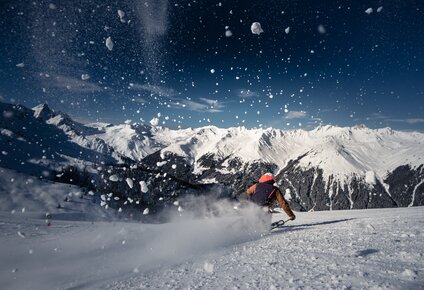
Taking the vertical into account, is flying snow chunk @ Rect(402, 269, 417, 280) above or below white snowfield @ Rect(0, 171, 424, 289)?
above

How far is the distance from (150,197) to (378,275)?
17019 centimetres

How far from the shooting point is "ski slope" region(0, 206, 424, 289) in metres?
4.71

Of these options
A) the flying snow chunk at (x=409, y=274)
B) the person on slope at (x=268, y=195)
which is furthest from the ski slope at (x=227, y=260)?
the person on slope at (x=268, y=195)

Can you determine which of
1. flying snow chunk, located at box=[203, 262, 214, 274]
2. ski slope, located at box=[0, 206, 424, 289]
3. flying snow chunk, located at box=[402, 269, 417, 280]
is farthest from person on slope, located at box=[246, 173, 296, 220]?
flying snow chunk, located at box=[402, 269, 417, 280]

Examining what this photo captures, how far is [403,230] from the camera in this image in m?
8.03

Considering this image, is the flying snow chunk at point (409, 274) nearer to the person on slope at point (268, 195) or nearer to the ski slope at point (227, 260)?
the ski slope at point (227, 260)

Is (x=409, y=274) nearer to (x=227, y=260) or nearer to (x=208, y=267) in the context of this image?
(x=227, y=260)

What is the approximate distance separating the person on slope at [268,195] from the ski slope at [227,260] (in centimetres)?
53

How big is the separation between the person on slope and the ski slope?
53cm

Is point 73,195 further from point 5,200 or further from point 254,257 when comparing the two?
point 254,257

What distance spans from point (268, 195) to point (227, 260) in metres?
4.72

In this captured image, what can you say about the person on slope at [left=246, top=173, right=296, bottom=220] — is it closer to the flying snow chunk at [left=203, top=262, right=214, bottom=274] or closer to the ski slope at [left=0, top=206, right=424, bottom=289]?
the ski slope at [left=0, top=206, right=424, bottom=289]

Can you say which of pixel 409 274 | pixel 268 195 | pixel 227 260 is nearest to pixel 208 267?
pixel 227 260

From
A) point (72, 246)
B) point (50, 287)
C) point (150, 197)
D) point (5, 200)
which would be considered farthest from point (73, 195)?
point (150, 197)
